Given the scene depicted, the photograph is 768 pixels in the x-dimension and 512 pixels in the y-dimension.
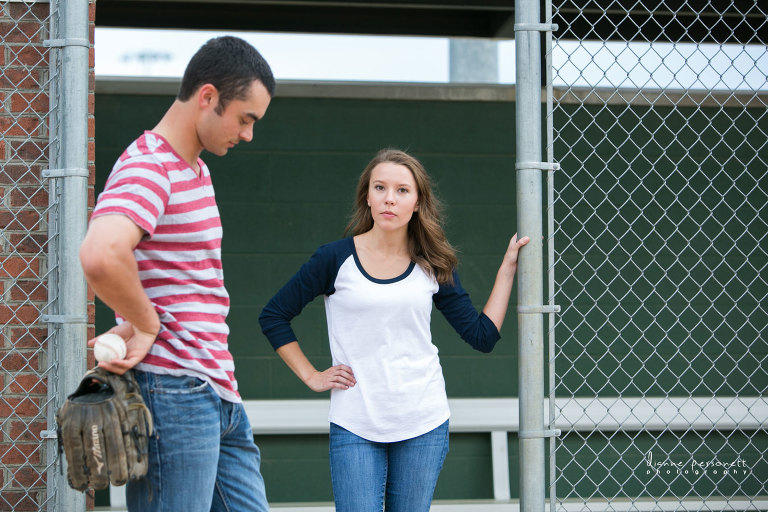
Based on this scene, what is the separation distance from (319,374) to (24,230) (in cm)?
120

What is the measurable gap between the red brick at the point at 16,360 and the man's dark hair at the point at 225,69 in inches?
60.9

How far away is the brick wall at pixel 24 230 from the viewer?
3109mm

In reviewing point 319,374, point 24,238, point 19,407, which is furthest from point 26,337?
point 319,374

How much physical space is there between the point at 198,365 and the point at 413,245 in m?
1.16

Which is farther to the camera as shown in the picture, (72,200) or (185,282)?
(72,200)

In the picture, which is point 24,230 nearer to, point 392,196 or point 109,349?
point 392,196

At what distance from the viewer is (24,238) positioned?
3152 mm

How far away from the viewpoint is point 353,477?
274cm

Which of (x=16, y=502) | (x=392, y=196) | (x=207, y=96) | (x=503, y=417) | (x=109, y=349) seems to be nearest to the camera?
(x=109, y=349)

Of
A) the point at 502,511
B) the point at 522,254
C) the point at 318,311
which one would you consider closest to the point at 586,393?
the point at 502,511

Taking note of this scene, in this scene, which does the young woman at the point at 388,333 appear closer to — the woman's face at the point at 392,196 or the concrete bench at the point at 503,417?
the woman's face at the point at 392,196

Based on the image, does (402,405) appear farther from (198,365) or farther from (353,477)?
(198,365)

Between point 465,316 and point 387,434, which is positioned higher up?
point 465,316

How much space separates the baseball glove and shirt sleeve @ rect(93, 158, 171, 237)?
14.5 inches
